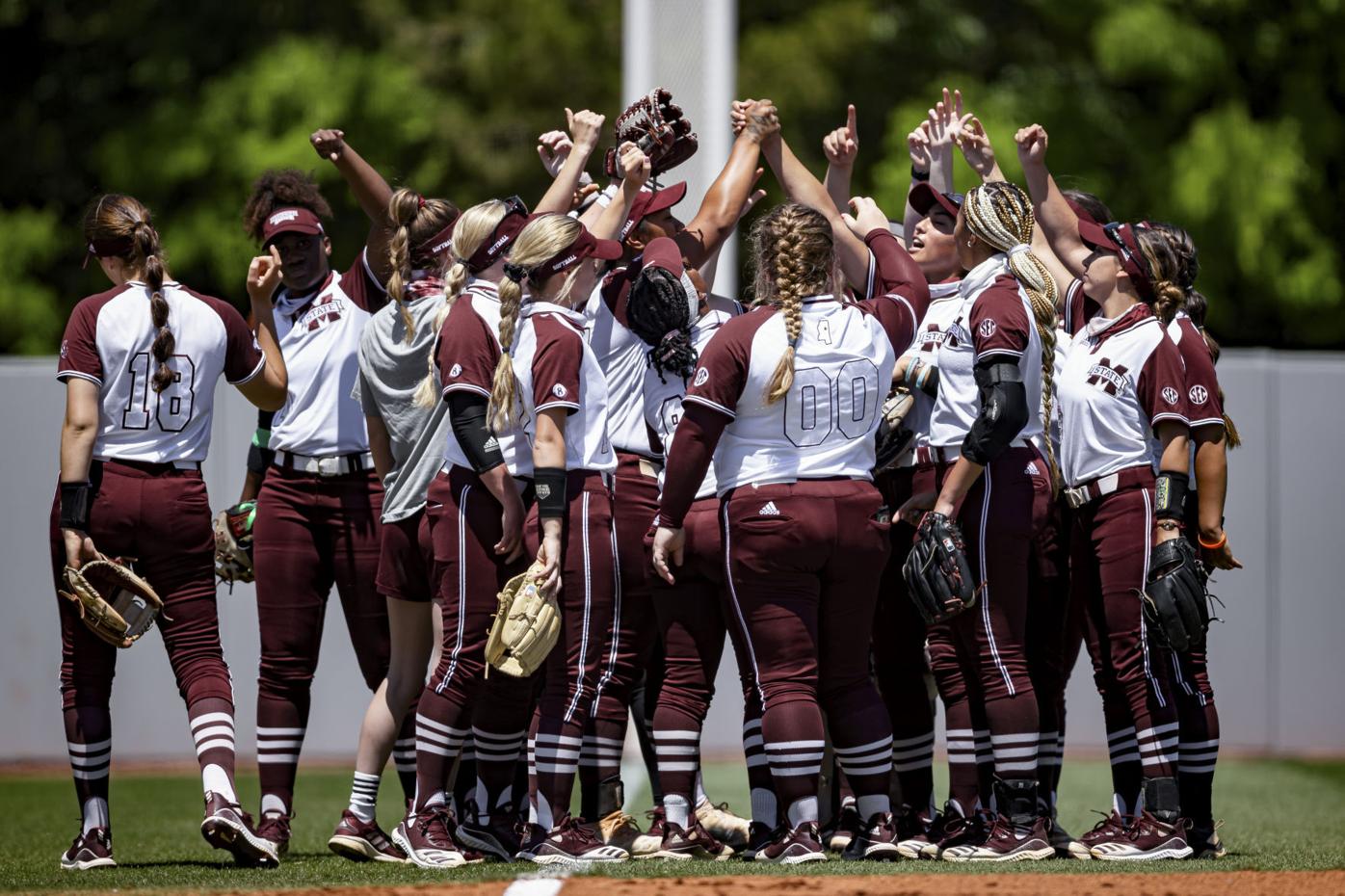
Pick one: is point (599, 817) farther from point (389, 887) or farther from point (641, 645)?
point (389, 887)

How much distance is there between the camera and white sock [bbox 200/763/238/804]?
5.79 m

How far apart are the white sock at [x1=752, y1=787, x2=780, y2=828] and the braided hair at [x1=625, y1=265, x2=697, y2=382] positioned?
1472 millimetres

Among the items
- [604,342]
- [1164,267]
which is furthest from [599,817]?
[1164,267]

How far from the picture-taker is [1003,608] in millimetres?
5902

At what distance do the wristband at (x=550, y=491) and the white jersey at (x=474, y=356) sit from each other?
265 millimetres

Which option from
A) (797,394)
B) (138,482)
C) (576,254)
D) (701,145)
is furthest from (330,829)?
(701,145)

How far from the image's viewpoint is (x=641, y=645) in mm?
6035

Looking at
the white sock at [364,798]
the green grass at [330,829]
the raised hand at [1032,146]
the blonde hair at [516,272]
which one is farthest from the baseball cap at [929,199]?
the white sock at [364,798]

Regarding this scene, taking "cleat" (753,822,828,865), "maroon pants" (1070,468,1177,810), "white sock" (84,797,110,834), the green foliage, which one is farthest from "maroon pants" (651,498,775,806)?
the green foliage

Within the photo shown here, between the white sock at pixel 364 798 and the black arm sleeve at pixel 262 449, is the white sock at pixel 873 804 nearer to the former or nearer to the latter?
the white sock at pixel 364 798

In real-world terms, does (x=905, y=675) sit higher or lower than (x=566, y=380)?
lower

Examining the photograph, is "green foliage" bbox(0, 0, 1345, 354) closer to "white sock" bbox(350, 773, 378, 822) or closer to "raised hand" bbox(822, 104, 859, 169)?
"raised hand" bbox(822, 104, 859, 169)

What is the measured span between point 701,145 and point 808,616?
206 inches

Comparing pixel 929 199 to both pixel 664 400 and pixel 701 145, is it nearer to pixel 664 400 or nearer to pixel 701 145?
pixel 664 400
